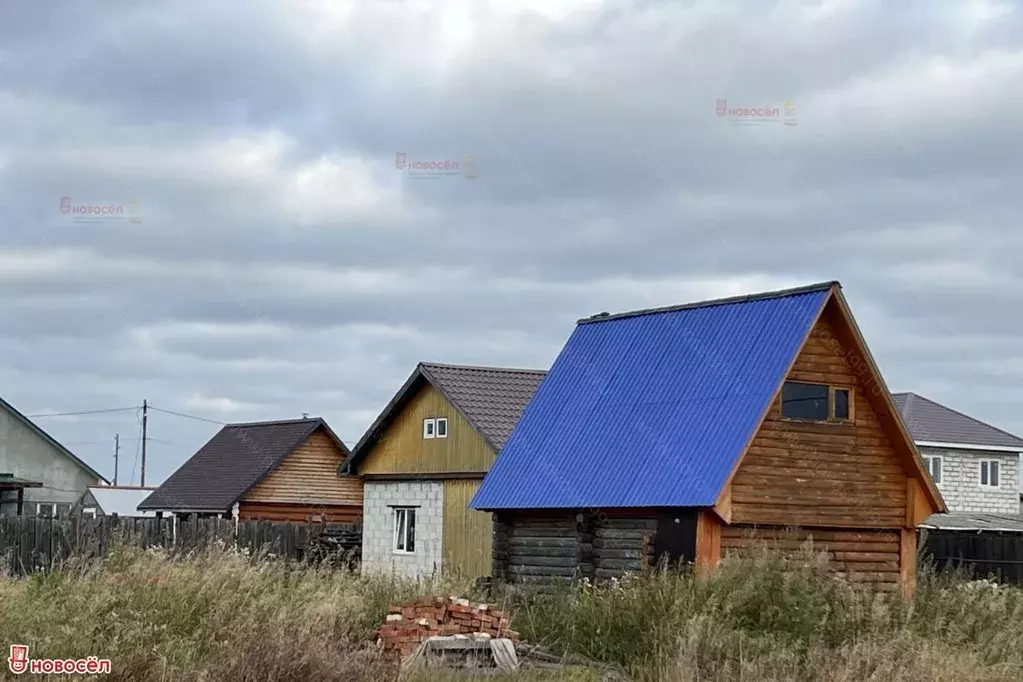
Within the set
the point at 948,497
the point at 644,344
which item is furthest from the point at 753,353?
the point at 948,497

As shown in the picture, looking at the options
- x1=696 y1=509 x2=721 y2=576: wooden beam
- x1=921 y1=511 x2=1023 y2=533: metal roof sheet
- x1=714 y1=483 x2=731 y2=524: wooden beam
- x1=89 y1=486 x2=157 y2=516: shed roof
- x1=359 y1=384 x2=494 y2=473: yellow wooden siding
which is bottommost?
x1=89 y1=486 x2=157 y2=516: shed roof

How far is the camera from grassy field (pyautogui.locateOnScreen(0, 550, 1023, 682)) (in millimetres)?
13570

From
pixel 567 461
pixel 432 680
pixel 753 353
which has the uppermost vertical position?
pixel 753 353

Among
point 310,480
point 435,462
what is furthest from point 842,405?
point 310,480

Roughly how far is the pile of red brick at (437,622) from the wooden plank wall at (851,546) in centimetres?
614

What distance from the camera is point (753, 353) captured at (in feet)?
77.2

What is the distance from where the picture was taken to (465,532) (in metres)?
33.8

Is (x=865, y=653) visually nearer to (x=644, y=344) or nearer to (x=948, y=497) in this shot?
(x=644, y=344)

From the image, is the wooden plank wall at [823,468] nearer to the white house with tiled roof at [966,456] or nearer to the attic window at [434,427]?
the attic window at [434,427]

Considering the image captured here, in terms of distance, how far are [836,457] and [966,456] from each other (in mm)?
29398

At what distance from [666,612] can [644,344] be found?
29.6ft

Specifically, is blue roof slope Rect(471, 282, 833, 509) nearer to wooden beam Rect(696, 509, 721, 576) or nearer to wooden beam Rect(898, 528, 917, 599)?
wooden beam Rect(696, 509, 721, 576)

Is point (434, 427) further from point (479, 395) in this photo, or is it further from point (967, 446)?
point (967, 446)

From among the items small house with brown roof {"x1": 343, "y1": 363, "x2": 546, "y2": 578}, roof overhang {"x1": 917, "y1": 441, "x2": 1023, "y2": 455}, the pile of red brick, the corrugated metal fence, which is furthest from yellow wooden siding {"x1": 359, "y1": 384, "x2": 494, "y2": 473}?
roof overhang {"x1": 917, "y1": 441, "x2": 1023, "y2": 455}
